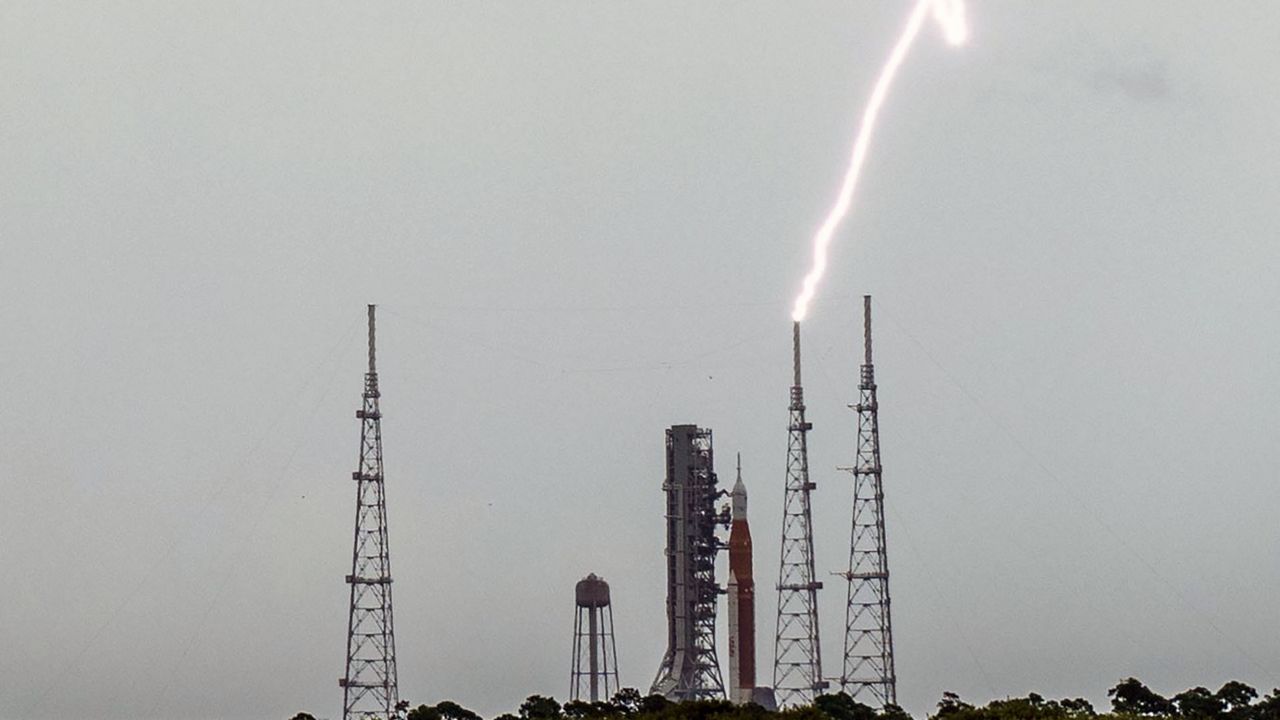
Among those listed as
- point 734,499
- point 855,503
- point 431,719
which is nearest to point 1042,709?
point 431,719

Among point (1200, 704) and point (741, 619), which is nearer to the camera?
point (1200, 704)

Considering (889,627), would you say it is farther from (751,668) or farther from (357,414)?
(357,414)

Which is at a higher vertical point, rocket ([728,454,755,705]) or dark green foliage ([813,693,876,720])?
rocket ([728,454,755,705])

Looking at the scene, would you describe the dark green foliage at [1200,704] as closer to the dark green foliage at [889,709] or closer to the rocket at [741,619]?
the dark green foliage at [889,709]

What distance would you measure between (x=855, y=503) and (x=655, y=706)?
115 feet

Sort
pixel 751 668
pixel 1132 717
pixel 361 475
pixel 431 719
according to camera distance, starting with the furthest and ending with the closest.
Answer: pixel 751 668, pixel 361 475, pixel 431 719, pixel 1132 717

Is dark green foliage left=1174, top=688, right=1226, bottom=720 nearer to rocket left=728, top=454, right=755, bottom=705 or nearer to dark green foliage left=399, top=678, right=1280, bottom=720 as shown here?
dark green foliage left=399, top=678, right=1280, bottom=720

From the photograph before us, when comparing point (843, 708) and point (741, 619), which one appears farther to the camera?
point (741, 619)

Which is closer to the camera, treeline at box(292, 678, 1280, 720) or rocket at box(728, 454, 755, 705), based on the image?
treeline at box(292, 678, 1280, 720)

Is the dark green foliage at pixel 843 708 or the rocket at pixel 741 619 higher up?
the rocket at pixel 741 619

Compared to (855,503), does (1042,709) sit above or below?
below

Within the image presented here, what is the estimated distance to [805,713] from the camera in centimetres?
13538

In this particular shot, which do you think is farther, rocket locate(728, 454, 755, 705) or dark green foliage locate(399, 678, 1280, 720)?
rocket locate(728, 454, 755, 705)

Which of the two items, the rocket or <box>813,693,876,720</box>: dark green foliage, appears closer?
<box>813,693,876,720</box>: dark green foliage
